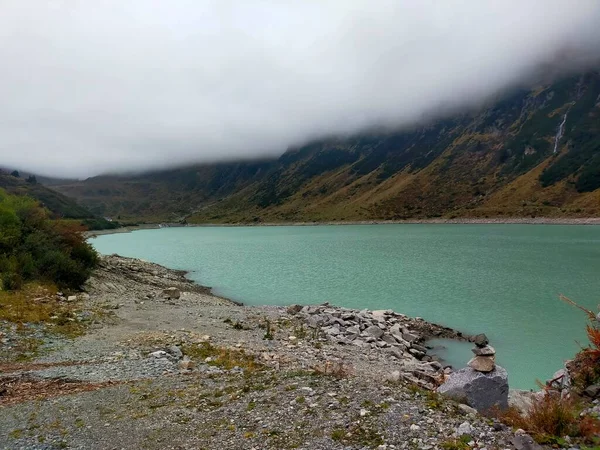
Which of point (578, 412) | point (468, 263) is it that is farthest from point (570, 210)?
point (578, 412)

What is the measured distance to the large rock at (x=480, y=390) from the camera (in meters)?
10.6

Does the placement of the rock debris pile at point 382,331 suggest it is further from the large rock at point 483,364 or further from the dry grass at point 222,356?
the large rock at point 483,364

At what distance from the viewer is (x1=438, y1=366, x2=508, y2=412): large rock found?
10.6 m

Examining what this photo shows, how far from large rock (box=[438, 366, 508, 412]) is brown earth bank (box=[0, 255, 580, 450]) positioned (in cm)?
75

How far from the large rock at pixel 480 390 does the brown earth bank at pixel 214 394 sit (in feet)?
2.45

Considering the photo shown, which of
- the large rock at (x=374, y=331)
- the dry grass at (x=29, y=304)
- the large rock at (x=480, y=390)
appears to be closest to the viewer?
the large rock at (x=480, y=390)

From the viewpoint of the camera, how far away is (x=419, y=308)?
39.4m

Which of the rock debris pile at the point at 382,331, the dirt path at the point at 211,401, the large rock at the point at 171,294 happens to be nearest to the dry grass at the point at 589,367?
the dirt path at the point at 211,401

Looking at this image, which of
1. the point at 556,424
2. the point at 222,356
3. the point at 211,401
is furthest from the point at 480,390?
the point at 222,356

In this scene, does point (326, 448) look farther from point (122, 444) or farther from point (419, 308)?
point (419, 308)

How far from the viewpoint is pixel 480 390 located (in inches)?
421

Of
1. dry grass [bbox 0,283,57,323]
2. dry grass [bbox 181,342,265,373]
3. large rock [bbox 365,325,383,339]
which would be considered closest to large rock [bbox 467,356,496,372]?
dry grass [bbox 181,342,265,373]

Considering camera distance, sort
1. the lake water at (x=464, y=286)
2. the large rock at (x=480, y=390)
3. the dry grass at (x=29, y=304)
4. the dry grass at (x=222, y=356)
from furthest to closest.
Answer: the lake water at (x=464, y=286) < the dry grass at (x=29, y=304) < the dry grass at (x=222, y=356) < the large rock at (x=480, y=390)

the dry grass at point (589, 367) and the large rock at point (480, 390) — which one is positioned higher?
the dry grass at point (589, 367)
